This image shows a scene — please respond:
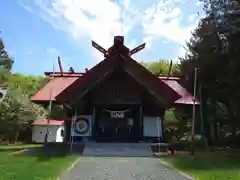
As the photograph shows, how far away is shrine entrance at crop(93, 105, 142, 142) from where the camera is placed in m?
29.4

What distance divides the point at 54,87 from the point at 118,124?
6.30 m

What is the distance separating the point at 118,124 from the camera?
29.9 metres

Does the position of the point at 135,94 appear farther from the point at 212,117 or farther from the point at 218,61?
the point at 212,117

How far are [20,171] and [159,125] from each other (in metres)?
17.5

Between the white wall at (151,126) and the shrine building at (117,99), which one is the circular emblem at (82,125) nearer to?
the shrine building at (117,99)

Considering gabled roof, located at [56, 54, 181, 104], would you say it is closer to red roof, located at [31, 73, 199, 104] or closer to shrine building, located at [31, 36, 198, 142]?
shrine building, located at [31, 36, 198, 142]

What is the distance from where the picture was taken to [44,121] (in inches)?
2126

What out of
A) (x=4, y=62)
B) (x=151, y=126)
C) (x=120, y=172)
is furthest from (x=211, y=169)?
(x=4, y=62)

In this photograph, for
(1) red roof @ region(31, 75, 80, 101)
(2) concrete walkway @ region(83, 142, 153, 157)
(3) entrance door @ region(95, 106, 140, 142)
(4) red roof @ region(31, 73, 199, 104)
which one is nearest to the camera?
(2) concrete walkway @ region(83, 142, 153, 157)

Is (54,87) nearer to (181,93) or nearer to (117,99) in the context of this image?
(117,99)

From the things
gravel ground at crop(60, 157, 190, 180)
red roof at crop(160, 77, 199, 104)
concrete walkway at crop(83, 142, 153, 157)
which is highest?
red roof at crop(160, 77, 199, 104)

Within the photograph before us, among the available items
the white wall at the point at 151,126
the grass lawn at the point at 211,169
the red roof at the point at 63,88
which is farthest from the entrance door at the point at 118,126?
the grass lawn at the point at 211,169

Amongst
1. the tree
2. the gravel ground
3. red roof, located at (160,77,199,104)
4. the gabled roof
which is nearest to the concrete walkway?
the gabled roof

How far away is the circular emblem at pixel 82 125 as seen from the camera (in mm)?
29672
